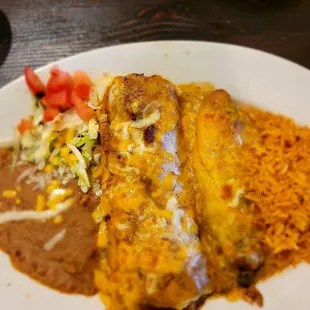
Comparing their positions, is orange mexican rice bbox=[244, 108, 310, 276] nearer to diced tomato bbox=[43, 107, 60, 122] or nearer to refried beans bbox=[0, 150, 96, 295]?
refried beans bbox=[0, 150, 96, 295]

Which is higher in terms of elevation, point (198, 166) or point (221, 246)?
point (198, 166)

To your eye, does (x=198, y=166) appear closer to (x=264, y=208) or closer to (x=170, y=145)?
(x=170, y=145)

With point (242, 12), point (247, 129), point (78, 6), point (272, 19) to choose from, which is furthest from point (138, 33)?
point (247, 129)

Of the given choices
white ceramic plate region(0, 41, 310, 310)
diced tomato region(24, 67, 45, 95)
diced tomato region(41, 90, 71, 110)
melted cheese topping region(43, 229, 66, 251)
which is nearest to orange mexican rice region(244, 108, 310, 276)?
white ceramic plate region(0, 41, 310, 310)

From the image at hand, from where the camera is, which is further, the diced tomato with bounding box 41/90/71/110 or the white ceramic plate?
the diced tomato with bounding box 41/90/71/110

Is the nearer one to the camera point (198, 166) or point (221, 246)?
point (221, 246)

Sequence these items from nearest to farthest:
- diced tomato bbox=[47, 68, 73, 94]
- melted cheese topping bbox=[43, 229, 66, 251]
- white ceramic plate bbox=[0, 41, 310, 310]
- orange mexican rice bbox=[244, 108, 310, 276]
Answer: orange mexican rice bbox=[244, 108, 310, 276]
melted cheese topping bbox=[43, 229, 66, 251]
white ceramic plate bbox=[0, 41, 310, 310]
diced tomato bbox=[47, 68, 73, 94]

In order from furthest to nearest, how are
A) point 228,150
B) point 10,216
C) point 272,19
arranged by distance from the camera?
point 272,19, point 10,216, point 228,150

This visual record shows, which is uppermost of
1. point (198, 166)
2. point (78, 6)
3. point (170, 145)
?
point (78, 6)
